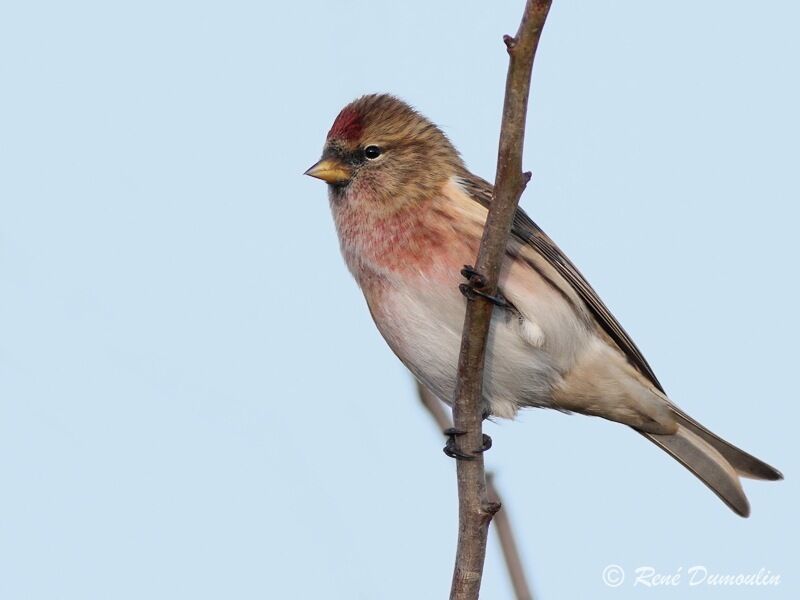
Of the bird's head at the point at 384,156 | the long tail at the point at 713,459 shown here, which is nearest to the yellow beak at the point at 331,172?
the bird's head at the point at 384,156

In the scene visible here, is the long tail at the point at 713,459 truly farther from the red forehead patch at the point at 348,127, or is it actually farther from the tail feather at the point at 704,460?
the red forehead patch at the point at 348,127

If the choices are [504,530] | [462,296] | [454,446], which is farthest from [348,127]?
[504,530]

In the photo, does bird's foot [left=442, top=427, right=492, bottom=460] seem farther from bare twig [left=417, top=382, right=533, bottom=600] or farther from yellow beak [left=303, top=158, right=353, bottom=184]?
yellow beak [left=303, top=158, right=353, bottom=184]

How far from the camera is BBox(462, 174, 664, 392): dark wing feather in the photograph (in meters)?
5.77

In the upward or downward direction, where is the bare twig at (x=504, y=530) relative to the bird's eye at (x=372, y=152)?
downward

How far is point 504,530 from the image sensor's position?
4508mm

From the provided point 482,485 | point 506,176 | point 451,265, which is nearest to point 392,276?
point 451,265

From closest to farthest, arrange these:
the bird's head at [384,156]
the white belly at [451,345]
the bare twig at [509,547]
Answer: the bare twig at [509,547] < the white belly at [451,345] < the bird's head at [384,156]

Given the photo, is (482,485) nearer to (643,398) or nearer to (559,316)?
(559,316)

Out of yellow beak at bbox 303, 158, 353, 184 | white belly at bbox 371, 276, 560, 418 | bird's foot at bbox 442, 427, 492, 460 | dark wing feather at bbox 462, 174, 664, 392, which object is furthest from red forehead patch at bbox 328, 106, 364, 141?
bird's foot at bbox 442, 427, 492, 460

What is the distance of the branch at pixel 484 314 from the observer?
11.6 ft

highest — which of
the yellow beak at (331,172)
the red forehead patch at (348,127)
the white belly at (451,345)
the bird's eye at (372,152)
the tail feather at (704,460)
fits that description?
the red forehead patch at (348,127)

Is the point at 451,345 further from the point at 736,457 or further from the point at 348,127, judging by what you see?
the point at 736,457

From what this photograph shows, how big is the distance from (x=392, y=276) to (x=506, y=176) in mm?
1855
